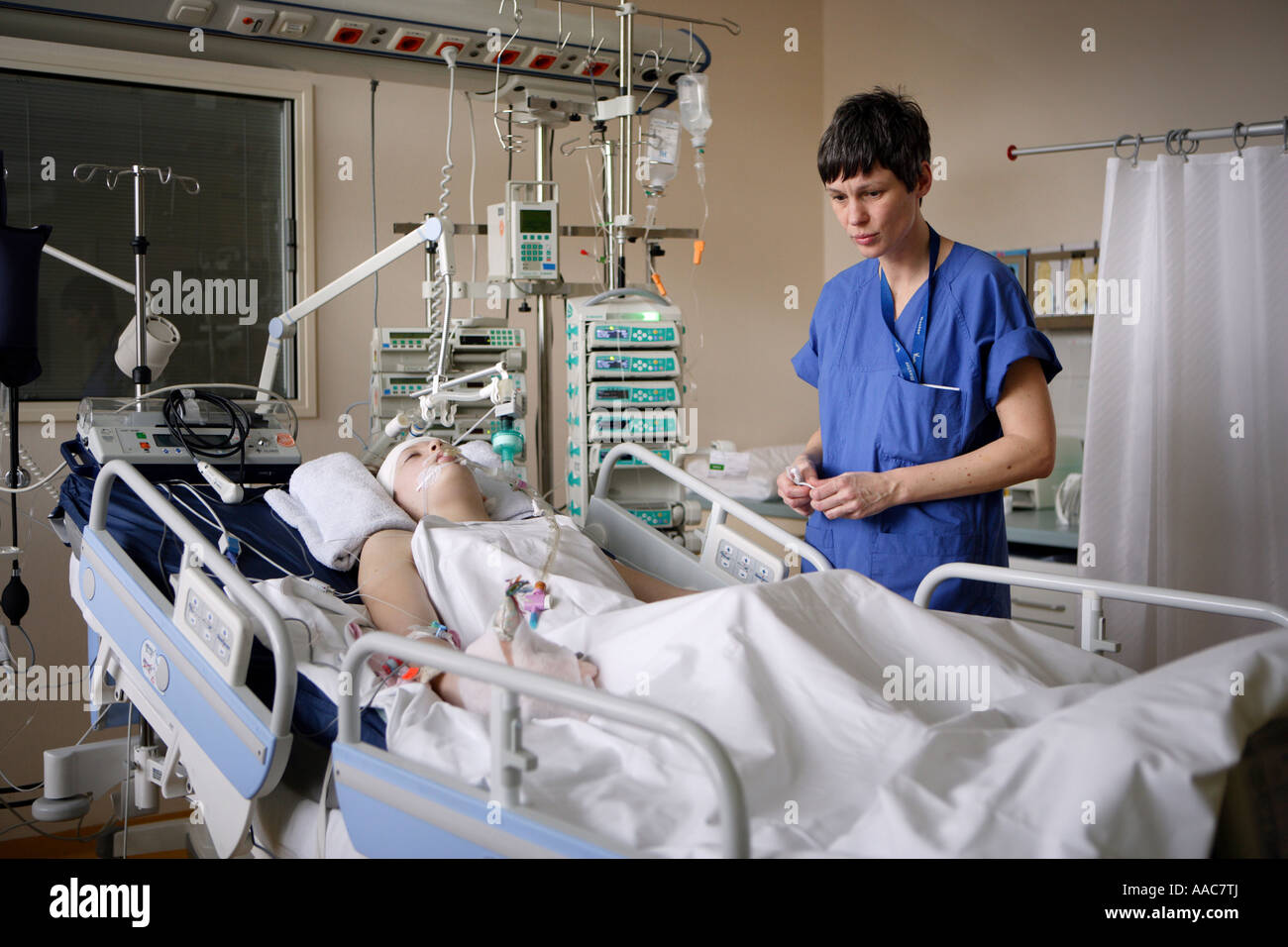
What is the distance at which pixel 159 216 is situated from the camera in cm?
402

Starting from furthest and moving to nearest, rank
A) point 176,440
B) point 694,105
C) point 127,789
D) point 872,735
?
point 694,105 → point 176,440 → point 127,789 → point 872,735

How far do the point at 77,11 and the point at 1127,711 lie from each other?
3446 millimetres

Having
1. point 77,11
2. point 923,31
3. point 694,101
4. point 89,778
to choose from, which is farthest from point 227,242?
point 923,31

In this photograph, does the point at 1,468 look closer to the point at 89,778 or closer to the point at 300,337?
the point at 300,337

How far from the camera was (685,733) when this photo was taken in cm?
105

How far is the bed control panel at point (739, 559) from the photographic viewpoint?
7.68 feet

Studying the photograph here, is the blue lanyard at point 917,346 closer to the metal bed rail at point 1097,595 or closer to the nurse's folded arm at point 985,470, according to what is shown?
the nurse's folded arm at point 985,470

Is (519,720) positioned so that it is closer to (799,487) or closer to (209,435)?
(799,487)

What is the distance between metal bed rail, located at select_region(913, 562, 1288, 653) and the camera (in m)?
1.58

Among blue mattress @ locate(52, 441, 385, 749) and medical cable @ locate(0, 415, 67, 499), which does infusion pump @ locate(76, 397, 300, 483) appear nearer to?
blue mattress @ locate(52, 441, 385, 749)

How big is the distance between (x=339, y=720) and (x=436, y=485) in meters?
0.98

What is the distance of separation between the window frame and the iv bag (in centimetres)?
150

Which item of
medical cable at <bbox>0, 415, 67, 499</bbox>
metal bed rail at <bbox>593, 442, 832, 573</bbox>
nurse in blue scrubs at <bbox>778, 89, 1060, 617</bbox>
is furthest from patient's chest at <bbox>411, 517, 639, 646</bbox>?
medical cable at <bbox>0, 415, 67, 499</bbox>

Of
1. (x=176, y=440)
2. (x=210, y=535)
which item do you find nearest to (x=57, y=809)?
(x=210, y=535)
